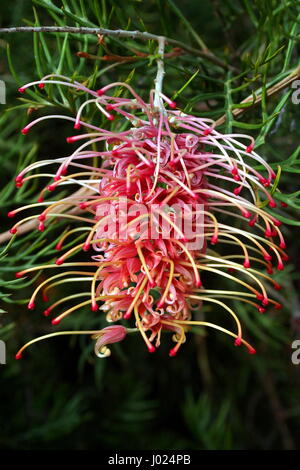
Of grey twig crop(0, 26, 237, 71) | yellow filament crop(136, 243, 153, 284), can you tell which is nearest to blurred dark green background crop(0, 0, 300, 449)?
grey twig crop(0, 26, 237, 71)

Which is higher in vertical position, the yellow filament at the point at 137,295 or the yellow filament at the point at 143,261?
the yellow filament at the point at 143,261

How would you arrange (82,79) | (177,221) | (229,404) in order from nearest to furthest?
1. (177,221)
2. (82,79)
3. (229,404)

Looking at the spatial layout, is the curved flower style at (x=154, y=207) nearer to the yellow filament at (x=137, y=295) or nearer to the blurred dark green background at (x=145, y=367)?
the yellow filament at (x=137, y=295)

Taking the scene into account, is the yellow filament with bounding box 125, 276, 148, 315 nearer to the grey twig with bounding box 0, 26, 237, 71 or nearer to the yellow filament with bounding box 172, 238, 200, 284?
the yellow filament with bounding box 172, 238, 200, 284

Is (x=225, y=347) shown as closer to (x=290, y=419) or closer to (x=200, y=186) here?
(x=290, y=419)

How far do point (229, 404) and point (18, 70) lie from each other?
612 millimetres

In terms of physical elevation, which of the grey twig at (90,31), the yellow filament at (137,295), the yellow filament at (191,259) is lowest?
the yellow filament at (137,295)

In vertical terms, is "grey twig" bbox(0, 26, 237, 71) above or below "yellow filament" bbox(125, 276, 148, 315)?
above

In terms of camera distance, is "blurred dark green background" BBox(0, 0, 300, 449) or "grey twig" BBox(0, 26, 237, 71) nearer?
"grey twig" BBox(0, 26, 237, 71)

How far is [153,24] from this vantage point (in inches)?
34.4

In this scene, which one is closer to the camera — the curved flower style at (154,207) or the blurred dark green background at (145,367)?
the curved flower style at (154,207)

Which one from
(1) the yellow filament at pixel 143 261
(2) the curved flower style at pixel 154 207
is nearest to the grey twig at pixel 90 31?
(2) the curved flower style at pixel 154 207

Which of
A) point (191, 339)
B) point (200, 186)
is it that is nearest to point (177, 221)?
point (200, 186)

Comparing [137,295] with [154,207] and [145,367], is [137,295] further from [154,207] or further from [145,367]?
[145,367]
